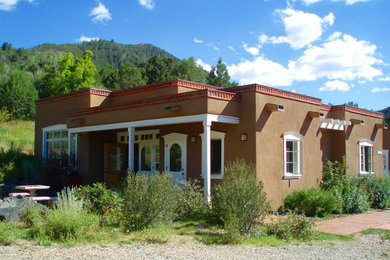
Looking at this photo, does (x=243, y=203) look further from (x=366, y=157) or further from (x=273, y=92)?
(x=366, y=157)

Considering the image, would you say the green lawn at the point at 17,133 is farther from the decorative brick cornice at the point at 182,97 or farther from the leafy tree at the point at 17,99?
the decorative brick cornice at the point at 182,97

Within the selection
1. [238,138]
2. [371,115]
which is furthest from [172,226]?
[371,115]

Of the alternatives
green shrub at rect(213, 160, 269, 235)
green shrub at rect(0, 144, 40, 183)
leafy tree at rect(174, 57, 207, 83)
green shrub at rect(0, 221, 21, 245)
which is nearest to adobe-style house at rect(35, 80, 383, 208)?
green shrub at rect(0, 144, 40, 183)

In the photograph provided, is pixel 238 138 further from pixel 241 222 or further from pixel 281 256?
pixel 281 256

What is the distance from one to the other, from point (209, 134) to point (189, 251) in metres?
4.27

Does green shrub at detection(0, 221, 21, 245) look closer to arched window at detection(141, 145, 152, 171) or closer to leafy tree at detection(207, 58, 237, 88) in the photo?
arched window at detection(141, 145, 152, 171)

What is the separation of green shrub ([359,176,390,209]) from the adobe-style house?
4.13 ft

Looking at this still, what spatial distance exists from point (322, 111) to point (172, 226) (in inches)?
334

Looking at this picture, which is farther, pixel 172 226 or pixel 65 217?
pixel 172 226

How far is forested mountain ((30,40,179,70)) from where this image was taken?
99000mm

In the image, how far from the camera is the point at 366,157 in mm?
16750

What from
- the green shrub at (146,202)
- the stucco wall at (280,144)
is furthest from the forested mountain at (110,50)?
the green shrub at (146,202)

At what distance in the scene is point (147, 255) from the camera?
6789 mm

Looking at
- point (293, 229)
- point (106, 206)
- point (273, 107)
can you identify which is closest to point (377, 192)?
point (273, 107)
